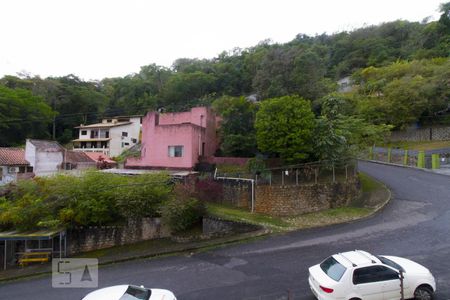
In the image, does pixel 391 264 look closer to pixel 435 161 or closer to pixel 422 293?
pixel 422 293

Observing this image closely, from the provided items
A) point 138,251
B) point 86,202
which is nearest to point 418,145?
point 138,251

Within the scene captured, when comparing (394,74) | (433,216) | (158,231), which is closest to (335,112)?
(433,216)

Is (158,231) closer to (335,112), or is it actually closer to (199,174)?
(199,174)

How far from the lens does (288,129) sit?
58.4 ft

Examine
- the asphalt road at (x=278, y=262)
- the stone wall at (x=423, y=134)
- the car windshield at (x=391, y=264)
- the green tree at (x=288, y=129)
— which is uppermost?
the stone wall at (x=423, y=134)

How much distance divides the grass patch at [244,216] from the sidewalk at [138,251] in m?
0.86

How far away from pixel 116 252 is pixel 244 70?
5083cm

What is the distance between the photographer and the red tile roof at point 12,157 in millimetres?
30266

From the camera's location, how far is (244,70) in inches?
2399

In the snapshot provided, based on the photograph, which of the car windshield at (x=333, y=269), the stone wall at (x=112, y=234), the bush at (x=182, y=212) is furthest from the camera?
the stone wall at (x=112, y=234)

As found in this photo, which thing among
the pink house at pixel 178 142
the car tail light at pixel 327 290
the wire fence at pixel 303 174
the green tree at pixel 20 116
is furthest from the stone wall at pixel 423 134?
the green tree at pixel 20 116

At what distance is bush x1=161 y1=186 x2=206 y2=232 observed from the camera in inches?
631

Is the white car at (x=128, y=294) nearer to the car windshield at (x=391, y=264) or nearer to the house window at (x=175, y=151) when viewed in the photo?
the car windshield at (x=391, y=264)

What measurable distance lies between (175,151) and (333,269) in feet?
55.2
